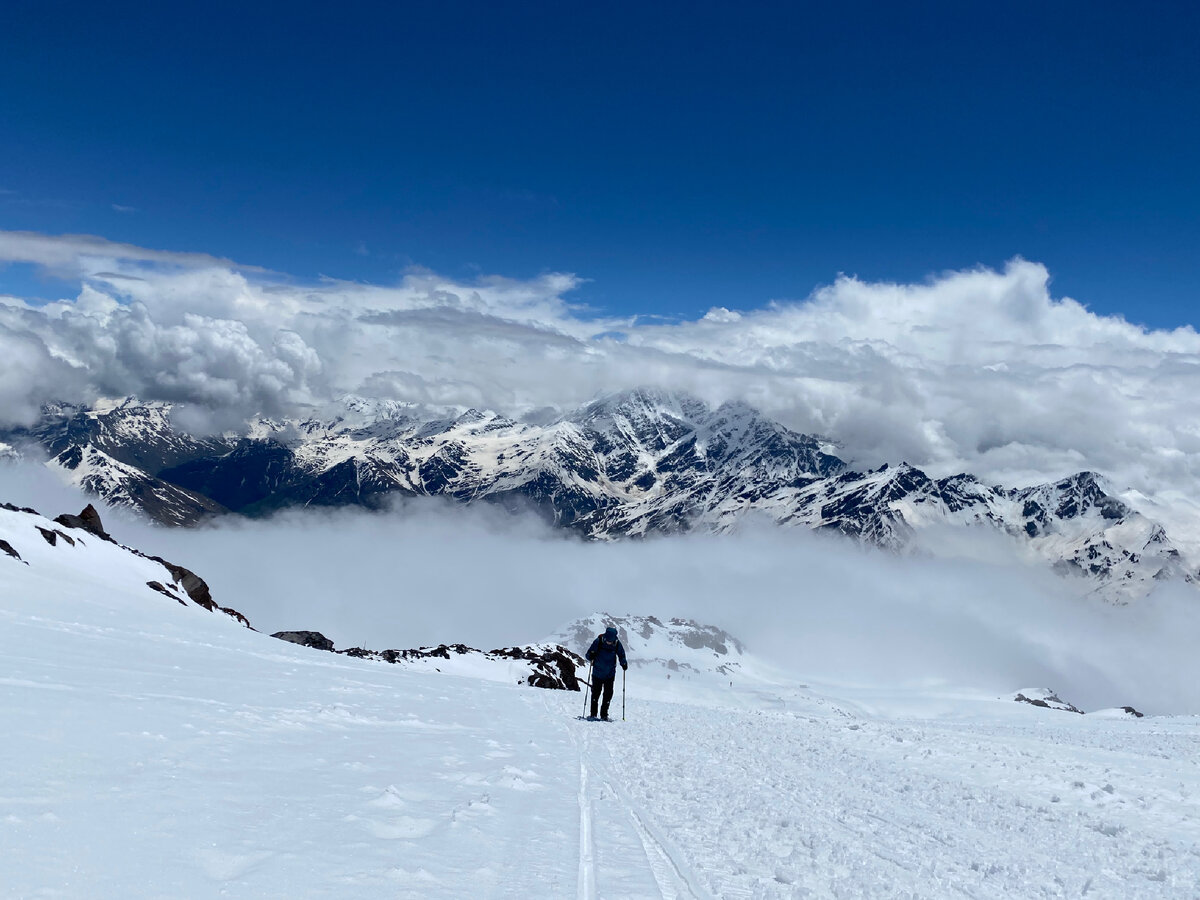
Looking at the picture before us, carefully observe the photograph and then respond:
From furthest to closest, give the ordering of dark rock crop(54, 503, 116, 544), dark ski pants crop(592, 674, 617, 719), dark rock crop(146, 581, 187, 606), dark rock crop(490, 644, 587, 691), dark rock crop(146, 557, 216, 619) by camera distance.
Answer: dark rock crop(490, 644, 587, 691) < dark rock crop(54, 503, 116, 544) < dark rock crop(146, 557, 216, 619) < dark rock crop(146, 581, 187, 606) < dark ski pants crop(592, 674, 617, 719)

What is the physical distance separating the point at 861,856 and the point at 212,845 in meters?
7.44

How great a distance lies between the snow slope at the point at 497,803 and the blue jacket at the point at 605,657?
3592 mm

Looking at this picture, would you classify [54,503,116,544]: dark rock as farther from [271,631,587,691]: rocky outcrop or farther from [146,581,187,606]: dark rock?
[271,631,587,691]: rocky outcrop

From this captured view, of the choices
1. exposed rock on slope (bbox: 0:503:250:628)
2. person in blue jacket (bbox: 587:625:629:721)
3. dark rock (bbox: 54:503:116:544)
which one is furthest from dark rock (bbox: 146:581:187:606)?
person in blue jacket (bbox: 587:625:629:721)

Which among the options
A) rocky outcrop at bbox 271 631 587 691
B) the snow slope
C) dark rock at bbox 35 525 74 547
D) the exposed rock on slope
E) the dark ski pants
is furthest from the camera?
rocky outcrop at bbox 271 631 587 691

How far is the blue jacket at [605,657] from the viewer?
24.8 metres

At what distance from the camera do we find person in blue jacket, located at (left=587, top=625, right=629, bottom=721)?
24812 mm

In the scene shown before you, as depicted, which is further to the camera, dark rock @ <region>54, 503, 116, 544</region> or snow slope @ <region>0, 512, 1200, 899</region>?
dark rock @ <region>54, 503, 116, 544</region>

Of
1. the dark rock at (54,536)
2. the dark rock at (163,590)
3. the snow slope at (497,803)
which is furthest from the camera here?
the dark rock at (163,590)

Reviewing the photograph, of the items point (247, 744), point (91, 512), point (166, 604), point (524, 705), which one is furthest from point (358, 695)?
point (91, 512)

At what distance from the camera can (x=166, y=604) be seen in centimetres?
4309

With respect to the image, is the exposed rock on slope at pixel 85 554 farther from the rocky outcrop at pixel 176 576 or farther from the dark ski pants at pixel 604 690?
the dark ski pants at pixel 604 690

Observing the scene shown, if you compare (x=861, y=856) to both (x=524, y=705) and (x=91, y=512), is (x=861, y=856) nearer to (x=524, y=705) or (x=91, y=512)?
(x=524, y=705)

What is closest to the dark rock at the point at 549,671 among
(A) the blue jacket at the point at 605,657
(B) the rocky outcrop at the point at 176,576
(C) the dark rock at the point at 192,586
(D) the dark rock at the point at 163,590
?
(B) the rocky outcrop at the point at 176,576
